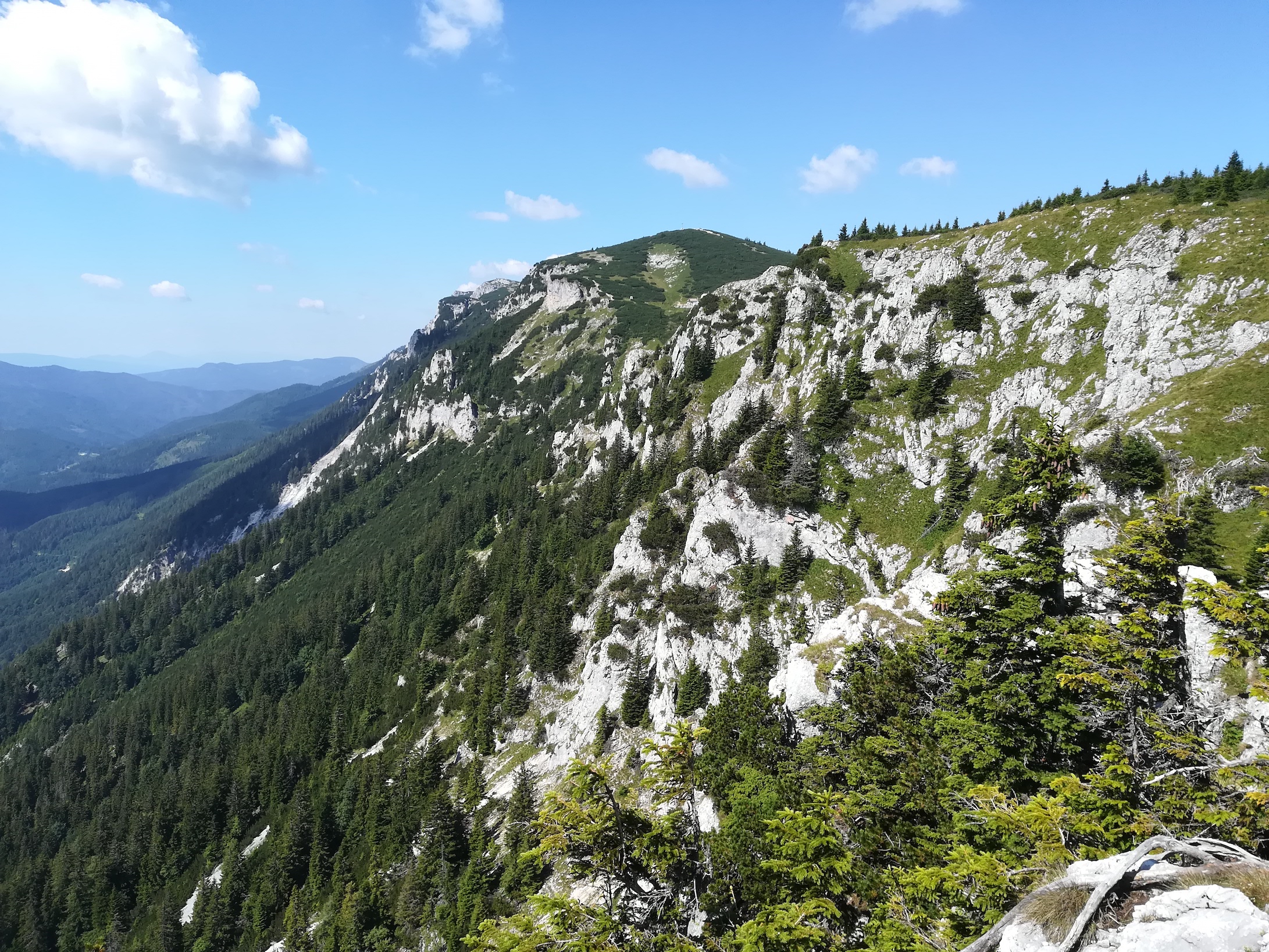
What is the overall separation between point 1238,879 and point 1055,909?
3135mm

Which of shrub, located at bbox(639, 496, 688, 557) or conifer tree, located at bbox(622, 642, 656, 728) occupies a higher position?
shrub, located at bbox(639, 496, 688, 557)

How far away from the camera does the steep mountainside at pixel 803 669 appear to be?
1964 cm

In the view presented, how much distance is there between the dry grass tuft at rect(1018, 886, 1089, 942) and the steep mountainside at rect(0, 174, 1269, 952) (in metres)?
0.08

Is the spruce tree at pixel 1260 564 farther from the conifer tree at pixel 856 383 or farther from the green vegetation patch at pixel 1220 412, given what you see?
the conifer tree at pixel 856 383

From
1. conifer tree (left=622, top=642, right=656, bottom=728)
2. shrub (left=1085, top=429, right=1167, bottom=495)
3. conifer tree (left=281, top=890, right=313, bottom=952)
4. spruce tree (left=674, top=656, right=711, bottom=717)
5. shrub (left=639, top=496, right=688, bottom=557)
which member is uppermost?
shrub (left=1085, top=429, right=1167, bottom=495)

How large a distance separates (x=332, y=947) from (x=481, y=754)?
2763cm

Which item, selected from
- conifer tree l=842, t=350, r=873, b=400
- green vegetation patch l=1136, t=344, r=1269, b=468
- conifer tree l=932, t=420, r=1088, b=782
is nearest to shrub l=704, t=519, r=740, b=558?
conifer tree l=842, t=350, r=873, b=400

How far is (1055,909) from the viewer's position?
1068cm

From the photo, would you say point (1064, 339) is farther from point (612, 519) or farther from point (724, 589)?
point (612, 519)

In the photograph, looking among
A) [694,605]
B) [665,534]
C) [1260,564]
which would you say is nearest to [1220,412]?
[1260,564]

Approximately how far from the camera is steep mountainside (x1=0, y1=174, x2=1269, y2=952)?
19641 mm

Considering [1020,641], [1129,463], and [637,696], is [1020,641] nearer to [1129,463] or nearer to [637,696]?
[1129,463]

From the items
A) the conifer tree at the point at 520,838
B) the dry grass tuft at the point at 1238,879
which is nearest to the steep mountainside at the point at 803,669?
the dry grass tuft at the point at 1238,879

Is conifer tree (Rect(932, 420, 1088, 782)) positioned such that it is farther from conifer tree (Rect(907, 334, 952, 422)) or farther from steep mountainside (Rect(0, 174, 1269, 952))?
conifer tree (Rect(907, 334, 952, 422))
